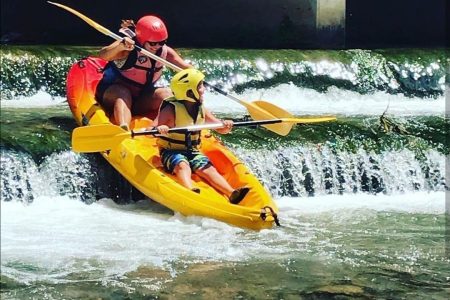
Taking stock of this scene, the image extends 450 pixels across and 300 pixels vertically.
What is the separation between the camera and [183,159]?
5719 mm

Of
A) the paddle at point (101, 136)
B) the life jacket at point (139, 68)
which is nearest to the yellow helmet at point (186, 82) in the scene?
the paddle at point (101, 136)

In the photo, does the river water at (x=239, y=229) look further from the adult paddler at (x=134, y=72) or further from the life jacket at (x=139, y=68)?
the life jacket at (x=139, y=68)

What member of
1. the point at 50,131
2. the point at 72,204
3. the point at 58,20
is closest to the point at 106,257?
the point at 72,204

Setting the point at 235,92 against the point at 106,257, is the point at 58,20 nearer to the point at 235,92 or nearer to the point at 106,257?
the point at 235,92

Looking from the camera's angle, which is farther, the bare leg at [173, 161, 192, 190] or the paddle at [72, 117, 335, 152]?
the paddle at [72, 117, 335, 152]

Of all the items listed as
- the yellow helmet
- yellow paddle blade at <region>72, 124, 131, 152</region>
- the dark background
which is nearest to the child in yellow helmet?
the yellow helmet

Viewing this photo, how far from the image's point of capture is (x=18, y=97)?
29.6 feet

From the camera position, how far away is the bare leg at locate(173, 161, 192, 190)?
557 centimetres

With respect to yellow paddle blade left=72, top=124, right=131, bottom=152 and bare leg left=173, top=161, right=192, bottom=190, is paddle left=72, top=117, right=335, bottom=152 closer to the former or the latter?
yellow paddle blade left=72, top=124, right=131, bottom=152

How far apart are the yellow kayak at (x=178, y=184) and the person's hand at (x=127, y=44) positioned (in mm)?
526

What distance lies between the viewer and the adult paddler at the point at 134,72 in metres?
6.22

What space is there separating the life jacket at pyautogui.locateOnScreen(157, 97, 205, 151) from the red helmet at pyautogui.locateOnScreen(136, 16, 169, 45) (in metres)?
0.63

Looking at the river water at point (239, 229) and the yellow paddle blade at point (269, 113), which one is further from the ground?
the yellow paddle blade at point (269, 113)

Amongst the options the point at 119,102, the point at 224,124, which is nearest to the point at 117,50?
the point at 119,102
